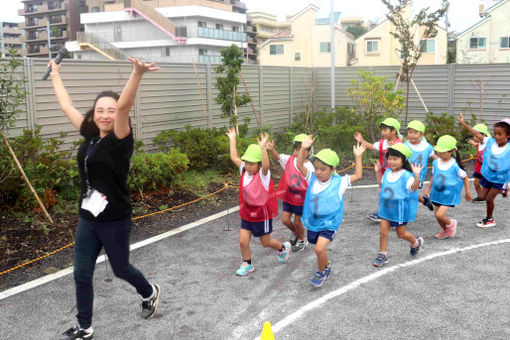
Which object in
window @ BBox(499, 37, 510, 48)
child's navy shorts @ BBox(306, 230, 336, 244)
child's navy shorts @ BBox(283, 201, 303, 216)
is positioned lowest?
child's navy shorts @ BBox(306, 230, 336, 244)

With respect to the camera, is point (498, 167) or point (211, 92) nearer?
point (498, 167)

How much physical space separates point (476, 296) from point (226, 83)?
332 inches

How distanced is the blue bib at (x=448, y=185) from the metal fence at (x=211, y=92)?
6723 millimetres

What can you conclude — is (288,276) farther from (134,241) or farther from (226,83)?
(226,83)

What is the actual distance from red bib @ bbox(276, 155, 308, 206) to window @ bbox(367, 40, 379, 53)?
129ft

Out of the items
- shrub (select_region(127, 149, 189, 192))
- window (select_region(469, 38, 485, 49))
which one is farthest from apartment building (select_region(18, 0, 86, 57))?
shrub (select_region(127, 149, 189, 192))

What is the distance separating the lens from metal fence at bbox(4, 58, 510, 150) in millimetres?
9211

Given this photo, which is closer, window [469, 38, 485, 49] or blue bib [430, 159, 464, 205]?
blue bib [430, 159, 464, 205]

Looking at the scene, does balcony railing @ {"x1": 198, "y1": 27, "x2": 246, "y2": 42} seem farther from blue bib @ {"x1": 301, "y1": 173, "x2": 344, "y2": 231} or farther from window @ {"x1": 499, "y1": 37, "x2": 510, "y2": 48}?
blue bib @ {"x1": 301, "y1": 173, "x2": 344, "y2": 231}

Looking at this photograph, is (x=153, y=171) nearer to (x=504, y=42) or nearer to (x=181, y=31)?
(x=504, y=42)

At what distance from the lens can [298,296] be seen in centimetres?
502

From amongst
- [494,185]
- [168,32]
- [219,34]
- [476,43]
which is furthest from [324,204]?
[219,34]

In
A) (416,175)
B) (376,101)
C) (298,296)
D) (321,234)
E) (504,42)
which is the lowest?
(298,296)

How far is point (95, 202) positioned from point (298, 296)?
235 centimetres
